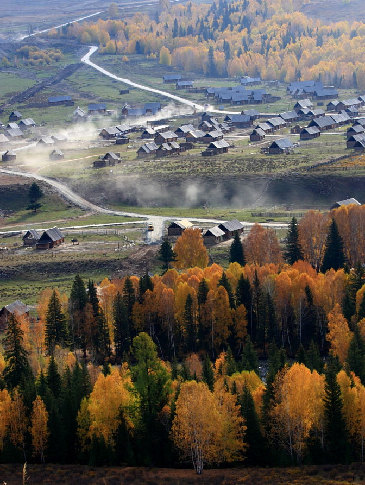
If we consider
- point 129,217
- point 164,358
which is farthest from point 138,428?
point 129,217

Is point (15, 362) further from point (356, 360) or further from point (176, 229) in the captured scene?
point (176, 229)

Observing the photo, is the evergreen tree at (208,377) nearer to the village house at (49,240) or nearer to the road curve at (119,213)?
the road curve at (119,213)

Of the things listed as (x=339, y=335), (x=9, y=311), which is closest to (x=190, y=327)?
(x=339, y=335)

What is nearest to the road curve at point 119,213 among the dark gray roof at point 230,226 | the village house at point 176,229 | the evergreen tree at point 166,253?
the village house at point 176,229

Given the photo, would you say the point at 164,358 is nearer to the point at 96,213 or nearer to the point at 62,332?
the point at 62,332

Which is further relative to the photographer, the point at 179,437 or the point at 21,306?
the point at 21,306

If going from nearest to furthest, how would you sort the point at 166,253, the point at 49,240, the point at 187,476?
the point at 187,476 < the point at 166,253 < the point at 49,240
